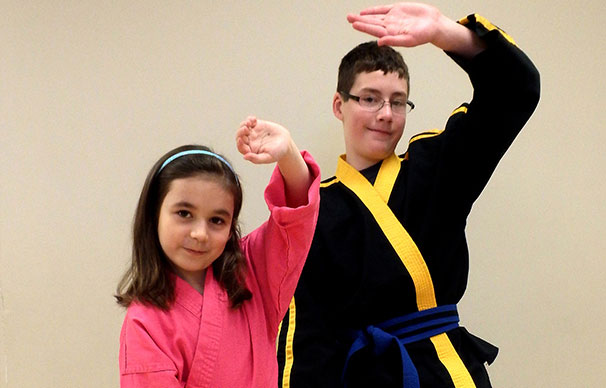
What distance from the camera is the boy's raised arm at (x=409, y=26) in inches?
37.6

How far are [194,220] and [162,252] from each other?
0.32ft

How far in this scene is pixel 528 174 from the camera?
1.59m

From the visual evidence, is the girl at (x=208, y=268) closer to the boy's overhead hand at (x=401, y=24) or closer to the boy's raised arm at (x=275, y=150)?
the boy's raised arm at (x=275, y=150)

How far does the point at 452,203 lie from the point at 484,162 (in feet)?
0.35

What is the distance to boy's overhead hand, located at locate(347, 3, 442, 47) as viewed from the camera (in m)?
0.95

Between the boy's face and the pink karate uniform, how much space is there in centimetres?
37

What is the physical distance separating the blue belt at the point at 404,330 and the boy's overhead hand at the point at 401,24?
543 millimetres

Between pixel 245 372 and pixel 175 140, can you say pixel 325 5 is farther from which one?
pixel 245 372

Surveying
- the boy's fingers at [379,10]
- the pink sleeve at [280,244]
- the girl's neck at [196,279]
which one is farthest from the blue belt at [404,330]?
the boy's fingers at [379,10]

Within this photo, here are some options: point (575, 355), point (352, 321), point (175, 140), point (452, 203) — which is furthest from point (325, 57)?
point (575, 355)

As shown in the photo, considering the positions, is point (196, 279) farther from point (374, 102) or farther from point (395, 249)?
point (374, 102)

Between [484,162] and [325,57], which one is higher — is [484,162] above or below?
below

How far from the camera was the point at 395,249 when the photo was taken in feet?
3.92

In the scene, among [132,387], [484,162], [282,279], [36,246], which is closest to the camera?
[132,387]
